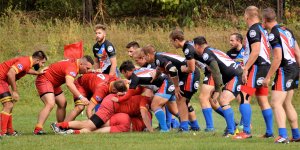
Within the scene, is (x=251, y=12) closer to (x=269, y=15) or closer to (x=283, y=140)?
(x=269, y=15)

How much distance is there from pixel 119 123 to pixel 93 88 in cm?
151

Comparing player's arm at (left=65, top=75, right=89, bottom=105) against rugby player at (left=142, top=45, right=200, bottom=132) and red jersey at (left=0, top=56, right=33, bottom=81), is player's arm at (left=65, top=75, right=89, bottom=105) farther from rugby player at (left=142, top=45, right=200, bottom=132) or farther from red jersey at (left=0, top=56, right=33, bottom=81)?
rugby player at (left=142, top=45, right=200, bottom=132)

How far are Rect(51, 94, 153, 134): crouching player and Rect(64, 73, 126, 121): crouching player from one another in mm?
373

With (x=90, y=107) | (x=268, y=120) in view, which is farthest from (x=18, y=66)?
(x=268, y=120)

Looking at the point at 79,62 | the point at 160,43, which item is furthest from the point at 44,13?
the point at 79,62

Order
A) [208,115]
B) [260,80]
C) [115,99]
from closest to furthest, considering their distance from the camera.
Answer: [260,80] → [115,99] → [208,115]

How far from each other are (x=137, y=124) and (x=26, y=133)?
2201 mm

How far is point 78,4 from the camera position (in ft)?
111

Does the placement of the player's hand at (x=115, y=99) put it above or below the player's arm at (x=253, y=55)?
below

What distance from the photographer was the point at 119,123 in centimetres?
1469

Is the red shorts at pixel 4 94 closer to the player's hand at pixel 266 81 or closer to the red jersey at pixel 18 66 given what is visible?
the red jersey at pixel 18 66

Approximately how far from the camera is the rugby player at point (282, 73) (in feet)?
39.7

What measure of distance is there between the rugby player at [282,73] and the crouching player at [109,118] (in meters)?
3.20

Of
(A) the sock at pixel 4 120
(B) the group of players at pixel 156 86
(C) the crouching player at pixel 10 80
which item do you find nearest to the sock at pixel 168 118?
(B) the group of players at pixel 156 86
